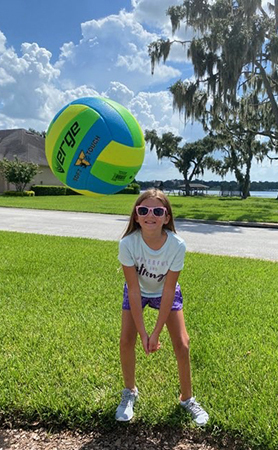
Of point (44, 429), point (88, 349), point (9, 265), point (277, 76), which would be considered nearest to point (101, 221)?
point (9, 265)

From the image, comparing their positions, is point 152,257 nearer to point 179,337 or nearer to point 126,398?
point 179,337

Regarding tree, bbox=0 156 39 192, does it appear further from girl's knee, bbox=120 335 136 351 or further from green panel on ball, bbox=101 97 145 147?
girl's knee, bbox=120 335 136 351

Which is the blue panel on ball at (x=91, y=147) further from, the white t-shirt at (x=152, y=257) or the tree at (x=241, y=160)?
the tree at (x=241, y=160)

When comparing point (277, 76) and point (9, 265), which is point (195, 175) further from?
point (9, 265)

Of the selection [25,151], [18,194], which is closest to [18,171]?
[18,194]

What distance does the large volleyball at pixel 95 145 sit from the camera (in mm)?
2330

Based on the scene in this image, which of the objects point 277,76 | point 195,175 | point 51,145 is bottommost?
point 51,145

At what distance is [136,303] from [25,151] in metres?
36.4

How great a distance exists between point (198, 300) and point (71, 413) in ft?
7.85

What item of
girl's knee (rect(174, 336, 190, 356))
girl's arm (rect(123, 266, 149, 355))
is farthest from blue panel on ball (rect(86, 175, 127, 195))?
girl's knee (rect(174, 336, 190, 356))

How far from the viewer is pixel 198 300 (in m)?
4.32

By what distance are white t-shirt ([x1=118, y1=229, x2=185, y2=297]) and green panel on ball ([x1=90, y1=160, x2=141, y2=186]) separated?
0.53 m

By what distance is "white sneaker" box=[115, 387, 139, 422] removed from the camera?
7.08 ft

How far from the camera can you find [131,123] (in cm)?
247
